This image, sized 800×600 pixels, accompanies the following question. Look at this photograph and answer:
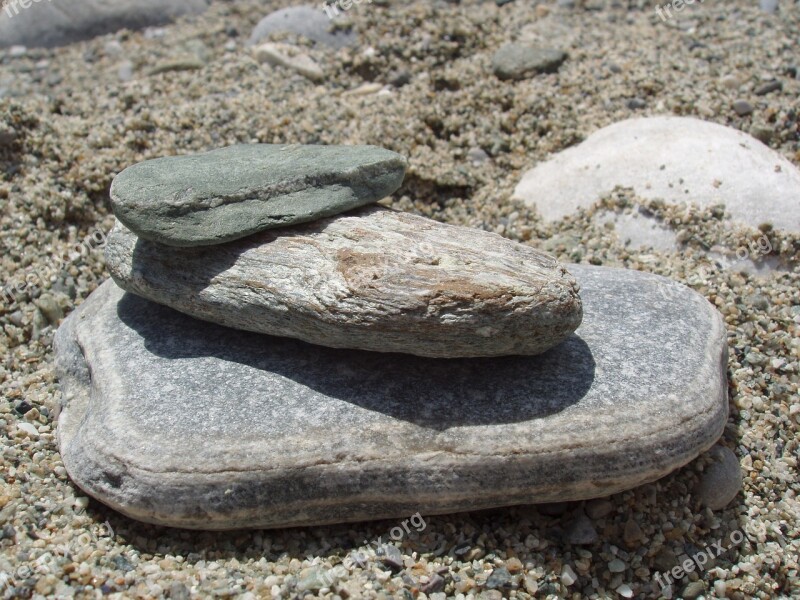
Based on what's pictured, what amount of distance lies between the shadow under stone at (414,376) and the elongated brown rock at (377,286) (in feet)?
0.51

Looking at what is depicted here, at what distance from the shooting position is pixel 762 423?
376 centimetres

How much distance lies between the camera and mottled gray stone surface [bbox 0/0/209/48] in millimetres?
7020

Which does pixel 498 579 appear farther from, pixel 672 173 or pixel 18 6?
pixel 18 6

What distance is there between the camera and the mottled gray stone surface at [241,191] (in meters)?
3.29

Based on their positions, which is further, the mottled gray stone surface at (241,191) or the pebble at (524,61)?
the pebble at (524,61)

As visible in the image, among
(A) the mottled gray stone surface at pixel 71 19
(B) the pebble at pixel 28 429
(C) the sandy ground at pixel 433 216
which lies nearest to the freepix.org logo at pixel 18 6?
(A) the mottled gray stone surface at pixel 71 19

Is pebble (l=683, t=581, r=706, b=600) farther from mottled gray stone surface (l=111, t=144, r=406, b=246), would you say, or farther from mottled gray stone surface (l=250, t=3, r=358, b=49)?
mottled gray stone surface (l=250, t=3, r=358, b=49)

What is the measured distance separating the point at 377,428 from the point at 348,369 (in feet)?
1.12

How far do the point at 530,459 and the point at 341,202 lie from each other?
1312mm

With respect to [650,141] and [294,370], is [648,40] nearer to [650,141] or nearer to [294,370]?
[650,141]

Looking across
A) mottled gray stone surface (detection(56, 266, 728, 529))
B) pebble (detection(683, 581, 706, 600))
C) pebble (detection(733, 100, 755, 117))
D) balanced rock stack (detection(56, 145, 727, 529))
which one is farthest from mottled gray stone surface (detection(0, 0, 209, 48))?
pebble (detection(683, 581, 706, 600))

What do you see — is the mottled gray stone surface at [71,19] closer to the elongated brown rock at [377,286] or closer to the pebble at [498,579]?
the elongated brown rock at [377,286]

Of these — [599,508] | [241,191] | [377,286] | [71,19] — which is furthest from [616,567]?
[71,19]

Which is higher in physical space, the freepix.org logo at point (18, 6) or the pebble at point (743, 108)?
the freepix.org logo at point (18, 6)
